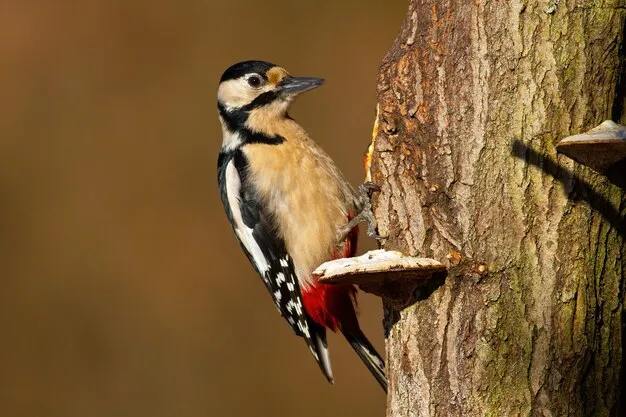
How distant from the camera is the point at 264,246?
13.1ft

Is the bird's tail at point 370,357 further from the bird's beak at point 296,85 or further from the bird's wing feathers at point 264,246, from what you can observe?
the bird's beak at point 296,85

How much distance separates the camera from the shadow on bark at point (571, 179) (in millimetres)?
2441

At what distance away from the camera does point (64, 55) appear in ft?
23.0

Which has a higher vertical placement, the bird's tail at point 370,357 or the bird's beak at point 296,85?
the bird's beak at point 296,85

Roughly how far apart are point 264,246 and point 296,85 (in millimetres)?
700

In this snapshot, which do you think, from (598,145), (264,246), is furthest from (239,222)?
(598,145)

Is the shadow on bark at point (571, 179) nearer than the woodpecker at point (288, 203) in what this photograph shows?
Yes


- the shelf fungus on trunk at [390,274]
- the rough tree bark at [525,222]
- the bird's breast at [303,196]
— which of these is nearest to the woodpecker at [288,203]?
Result: the bird's breast at [303,196]

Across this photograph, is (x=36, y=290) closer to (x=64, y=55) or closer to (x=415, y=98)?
(x=64, y=55)

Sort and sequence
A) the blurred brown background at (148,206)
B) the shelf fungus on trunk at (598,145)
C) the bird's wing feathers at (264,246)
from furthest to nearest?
the blurred brown background at (148,206) → the bird's wing feathers at (264,246) → the shelf fungus on trunk at (598,145)

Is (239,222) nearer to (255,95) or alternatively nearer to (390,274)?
(255,95)

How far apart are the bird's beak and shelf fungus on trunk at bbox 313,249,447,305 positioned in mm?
1408

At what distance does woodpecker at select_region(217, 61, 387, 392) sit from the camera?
3.82m

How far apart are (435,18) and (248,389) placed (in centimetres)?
425
